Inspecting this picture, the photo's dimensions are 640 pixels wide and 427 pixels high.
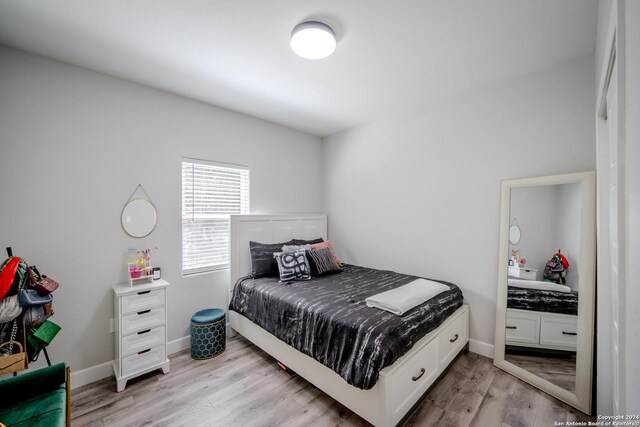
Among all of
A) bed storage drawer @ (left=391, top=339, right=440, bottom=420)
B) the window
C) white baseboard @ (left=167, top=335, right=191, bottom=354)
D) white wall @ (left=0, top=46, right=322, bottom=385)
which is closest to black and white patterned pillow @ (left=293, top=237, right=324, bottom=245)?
the window

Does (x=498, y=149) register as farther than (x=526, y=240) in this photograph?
Yes

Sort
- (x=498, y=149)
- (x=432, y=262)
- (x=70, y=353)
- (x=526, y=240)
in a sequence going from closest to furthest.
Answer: (x=70, y=353) < (x=526, y=240) < (x=498, y=149) < (x=432, y=262)

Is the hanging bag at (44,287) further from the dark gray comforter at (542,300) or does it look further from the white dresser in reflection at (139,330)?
the dark gray comforter at (542,300)

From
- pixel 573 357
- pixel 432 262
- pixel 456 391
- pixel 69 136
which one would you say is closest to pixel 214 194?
pixel 69 136

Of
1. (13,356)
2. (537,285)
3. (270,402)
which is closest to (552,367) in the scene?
(537,285)

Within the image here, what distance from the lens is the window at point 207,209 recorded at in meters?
2.88

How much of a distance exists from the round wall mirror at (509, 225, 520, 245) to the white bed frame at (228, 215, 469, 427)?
0.81 m

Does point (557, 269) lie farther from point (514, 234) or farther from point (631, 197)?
point (631, 197)

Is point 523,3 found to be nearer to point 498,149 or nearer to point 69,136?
point 498,149

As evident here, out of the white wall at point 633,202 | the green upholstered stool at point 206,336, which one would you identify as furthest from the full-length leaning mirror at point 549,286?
the green upholstered stool at point 206,336

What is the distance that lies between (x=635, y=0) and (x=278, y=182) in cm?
336

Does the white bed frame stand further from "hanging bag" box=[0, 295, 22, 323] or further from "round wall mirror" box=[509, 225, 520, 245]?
"hanging bag" box=[0, 295, 22, 323]

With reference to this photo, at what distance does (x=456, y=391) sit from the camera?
2080 millimetres

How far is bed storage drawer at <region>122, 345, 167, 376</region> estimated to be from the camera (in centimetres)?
217
